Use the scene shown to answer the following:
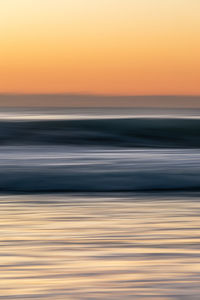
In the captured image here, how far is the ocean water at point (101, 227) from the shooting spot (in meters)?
3.01

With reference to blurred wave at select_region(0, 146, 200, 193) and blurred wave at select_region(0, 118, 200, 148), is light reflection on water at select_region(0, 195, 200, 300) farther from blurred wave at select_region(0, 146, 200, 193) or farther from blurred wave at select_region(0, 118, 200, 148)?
blurred wave at select_region(0, 118, 200, 148)

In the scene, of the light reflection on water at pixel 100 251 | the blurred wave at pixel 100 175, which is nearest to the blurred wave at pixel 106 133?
the blurred wave at pixel 100 175

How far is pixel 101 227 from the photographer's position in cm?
446

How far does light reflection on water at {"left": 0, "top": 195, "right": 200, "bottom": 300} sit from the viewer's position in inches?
115

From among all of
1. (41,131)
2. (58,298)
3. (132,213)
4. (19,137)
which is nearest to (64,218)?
(132,213)

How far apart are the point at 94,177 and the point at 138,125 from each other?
10842mm

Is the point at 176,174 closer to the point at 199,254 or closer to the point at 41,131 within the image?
the point at 199,254

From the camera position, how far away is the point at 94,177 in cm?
761

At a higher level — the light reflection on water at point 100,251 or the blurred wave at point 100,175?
the light reflection on water at point 100,251

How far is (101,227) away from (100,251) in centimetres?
79

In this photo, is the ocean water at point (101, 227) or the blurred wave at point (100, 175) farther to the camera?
the blurred wave at point (100, 175)

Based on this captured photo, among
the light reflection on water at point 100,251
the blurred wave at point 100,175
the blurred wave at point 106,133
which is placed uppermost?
the light reflection on water at point 100,251

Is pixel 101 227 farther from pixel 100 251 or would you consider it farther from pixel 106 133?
pixel 106 133

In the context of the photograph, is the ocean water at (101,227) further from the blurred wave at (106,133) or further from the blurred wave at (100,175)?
the blurred wave at (106,133)
